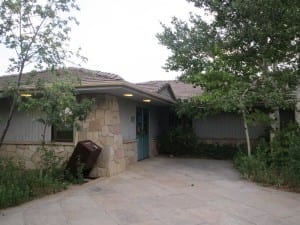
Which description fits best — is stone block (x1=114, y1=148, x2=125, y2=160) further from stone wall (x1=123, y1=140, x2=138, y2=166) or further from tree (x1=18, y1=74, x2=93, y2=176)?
tree (x1=18, y1=74, x2=93, y2=176)

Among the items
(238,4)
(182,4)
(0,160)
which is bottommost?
(0,160)

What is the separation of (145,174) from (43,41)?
4.72 metres

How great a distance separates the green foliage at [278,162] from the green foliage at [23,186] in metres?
5.13

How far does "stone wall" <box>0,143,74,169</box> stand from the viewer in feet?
33.8

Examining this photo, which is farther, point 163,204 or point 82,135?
point 82,135

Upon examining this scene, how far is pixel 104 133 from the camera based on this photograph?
9.91 metres

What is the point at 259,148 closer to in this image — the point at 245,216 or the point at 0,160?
the point at 245,216

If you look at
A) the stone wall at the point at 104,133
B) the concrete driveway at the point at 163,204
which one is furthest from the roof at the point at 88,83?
the concrete driveway at the point at 163,204

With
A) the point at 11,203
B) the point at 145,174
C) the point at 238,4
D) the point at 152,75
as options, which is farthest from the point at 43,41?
the point at 152,75

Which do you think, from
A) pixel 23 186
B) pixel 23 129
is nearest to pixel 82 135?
pixel 23 129

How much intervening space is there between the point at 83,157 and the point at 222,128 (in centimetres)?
795

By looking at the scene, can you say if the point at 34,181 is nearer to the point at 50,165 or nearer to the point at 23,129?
the point at 50,165

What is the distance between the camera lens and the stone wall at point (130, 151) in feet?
37.1

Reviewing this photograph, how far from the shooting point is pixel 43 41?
7.82 meters
